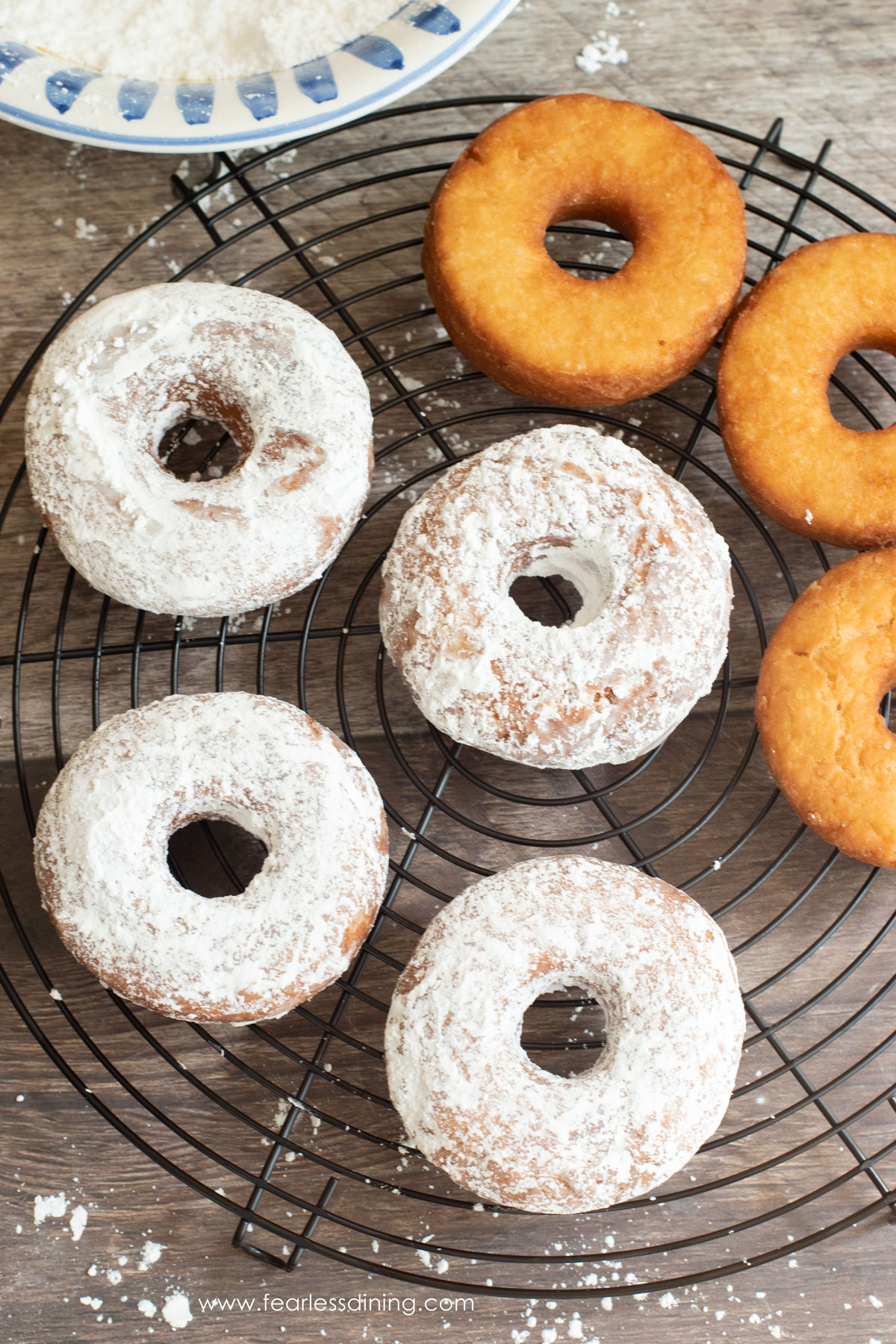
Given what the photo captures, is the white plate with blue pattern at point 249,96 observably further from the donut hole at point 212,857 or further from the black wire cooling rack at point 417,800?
the donut hole at point 212,857

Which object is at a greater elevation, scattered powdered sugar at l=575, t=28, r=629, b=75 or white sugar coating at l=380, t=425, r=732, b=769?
scattered powdered sugar at l=575, t=28, r=629, b=75

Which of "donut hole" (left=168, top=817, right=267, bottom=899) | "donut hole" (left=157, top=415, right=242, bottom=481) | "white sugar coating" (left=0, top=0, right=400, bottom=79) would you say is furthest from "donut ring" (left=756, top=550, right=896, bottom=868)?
"white sugar coating" (left=0, top=0, right=400, bottom=79)

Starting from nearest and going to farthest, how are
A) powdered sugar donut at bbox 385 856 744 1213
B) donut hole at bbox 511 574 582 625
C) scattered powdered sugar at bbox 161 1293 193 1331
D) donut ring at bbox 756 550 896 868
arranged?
powdered sugar donut at bbox 385 856 744 1213 → donut ring at bbox 756 550 896 868 → scattered powdered sugar at bbox 161 1293 193 1331 → donut hole at bbox 511 574 582 625

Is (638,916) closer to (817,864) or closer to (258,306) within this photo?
(817,864)

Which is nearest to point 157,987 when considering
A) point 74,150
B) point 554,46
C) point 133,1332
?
point 133,1332

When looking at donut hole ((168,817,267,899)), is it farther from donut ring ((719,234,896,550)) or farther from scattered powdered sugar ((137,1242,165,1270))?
donut ring ((719,234,896,550))

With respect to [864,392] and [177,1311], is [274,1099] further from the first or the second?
[864,392]

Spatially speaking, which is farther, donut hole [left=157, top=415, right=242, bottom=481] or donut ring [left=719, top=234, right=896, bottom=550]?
donut hole [left=157, top=415, right=242, bottom=481]
